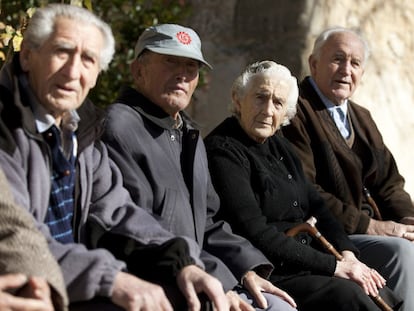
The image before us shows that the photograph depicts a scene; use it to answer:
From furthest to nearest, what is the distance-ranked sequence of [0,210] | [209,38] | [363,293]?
[209,38]
[363,293]
[0,210]

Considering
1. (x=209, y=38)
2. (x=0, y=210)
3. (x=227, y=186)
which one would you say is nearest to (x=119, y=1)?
(x=209, y=38)

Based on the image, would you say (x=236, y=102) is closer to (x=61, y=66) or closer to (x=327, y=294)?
(x=327, y=294)

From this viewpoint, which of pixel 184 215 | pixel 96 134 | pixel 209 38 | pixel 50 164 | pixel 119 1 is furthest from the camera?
pixel 209 38

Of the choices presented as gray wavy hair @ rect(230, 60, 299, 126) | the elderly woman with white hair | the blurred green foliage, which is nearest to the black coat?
the elderly woman with white hair

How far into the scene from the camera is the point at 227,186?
404 centimetres

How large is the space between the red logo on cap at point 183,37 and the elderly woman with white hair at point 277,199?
0.55m

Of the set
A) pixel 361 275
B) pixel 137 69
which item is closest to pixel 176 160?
pixel 137 69

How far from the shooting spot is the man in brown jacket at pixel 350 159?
15.5 ft

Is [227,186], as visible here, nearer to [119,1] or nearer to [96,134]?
[96,134]

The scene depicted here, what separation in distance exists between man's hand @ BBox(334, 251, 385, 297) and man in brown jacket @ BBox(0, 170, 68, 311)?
66.8 inches

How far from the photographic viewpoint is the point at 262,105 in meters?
4.27

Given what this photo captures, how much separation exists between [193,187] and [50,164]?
0.76m

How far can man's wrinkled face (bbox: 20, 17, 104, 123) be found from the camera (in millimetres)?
3178

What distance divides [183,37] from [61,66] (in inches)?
28.3
